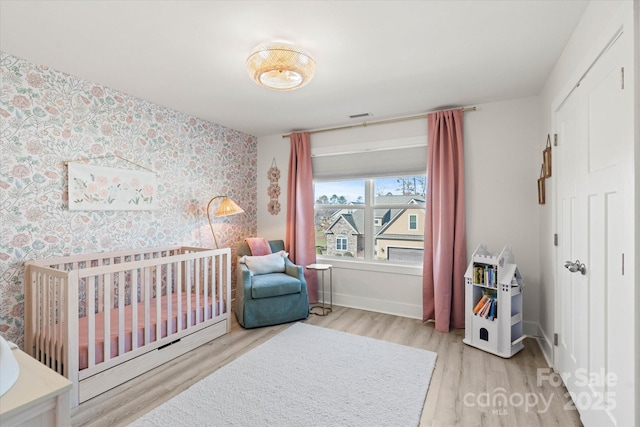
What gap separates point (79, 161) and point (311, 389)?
2616 millimetres

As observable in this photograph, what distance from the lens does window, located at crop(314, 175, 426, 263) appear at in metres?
3.66

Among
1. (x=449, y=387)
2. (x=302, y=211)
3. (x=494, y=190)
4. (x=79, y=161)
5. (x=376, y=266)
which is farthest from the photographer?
(x=302, y=211)

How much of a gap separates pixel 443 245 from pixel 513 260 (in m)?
0.65

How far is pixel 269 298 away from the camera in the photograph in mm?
3268

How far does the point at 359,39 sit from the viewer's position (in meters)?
2.00

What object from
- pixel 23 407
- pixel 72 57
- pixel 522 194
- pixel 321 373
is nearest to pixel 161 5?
pixel 72 57

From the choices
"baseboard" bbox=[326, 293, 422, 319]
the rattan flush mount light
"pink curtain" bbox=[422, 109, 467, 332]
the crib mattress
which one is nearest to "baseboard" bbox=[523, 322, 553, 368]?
"pink curtain" bbox=[422, 109, 467, 332]

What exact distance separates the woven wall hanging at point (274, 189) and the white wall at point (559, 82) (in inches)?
121

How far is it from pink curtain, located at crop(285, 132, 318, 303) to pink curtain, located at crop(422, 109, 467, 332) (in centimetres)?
153

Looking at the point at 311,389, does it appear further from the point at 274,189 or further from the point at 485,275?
the point at 274,189

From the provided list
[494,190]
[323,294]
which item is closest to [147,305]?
[323,294]

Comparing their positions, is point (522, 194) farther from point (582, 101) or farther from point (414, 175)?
point (582, 101)

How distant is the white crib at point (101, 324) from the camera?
1.97 m

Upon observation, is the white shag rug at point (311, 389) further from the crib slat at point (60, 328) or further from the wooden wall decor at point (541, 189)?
the wooden wall decor at point (541, 189)
